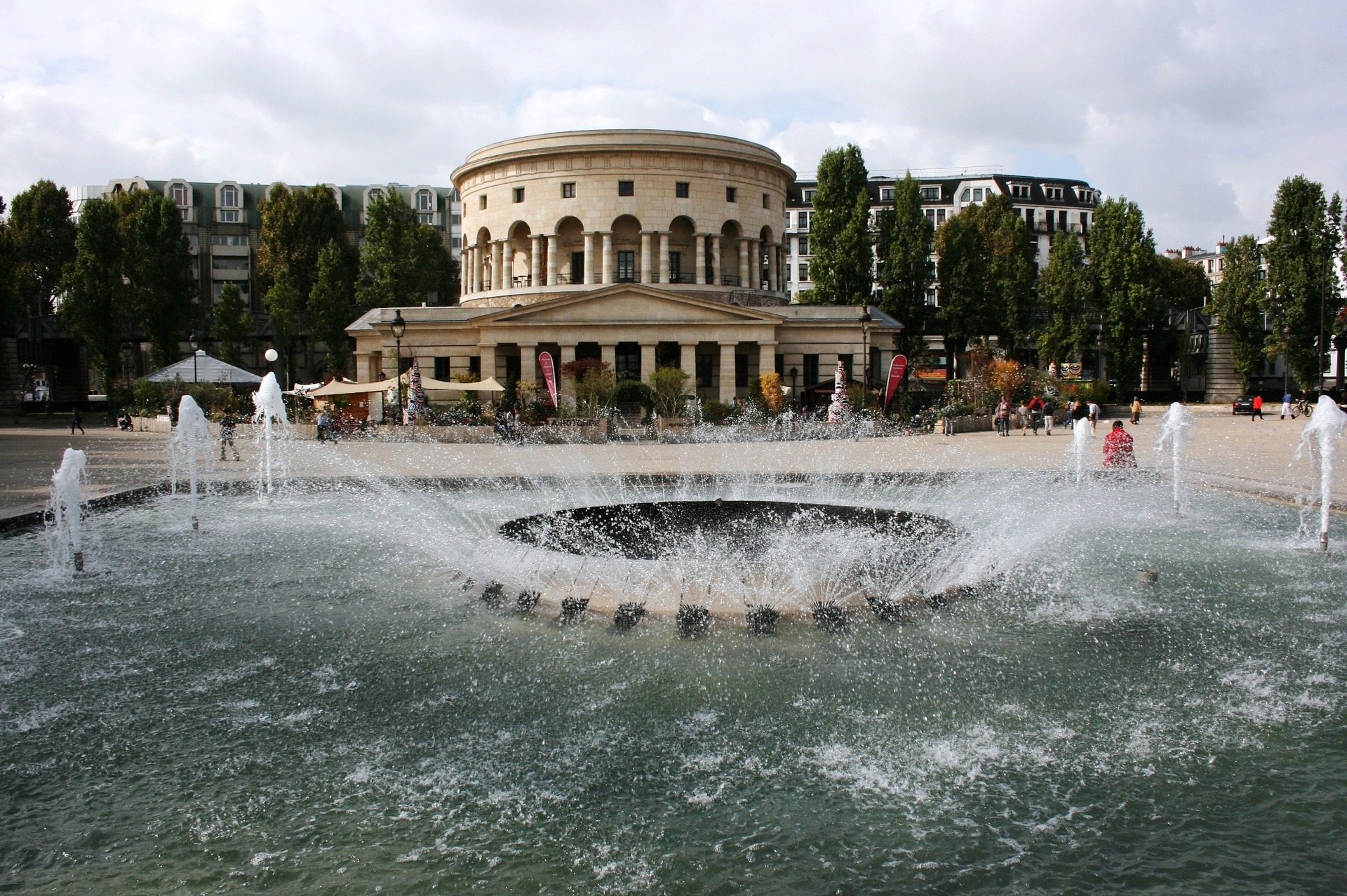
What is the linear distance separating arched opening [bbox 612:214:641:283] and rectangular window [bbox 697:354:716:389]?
7961 mm

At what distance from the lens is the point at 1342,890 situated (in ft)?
15.3

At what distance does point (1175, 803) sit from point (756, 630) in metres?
3.68

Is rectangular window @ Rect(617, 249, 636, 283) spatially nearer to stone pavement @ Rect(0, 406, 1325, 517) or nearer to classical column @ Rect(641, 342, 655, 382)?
classical column @ Rect(641, 342, 655, 382)

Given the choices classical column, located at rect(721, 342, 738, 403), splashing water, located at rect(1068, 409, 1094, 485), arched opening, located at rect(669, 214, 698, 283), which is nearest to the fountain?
splashing water, located at rect(1068, 409, 1094, 485)

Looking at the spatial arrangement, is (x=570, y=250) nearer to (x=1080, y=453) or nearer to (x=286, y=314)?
(x=286, y=314)

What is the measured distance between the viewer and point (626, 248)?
55.8 metres

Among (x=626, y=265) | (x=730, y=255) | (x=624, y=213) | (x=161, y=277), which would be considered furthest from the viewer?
(x=161, y=277)

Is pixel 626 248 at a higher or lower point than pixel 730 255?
higher

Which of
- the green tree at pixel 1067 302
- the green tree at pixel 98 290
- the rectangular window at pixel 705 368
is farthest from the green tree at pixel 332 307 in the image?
the green tree at pixel 1067 302

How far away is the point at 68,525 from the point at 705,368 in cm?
3885

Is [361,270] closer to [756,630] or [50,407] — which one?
[50,407]

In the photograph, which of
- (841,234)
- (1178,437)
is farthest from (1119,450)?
(841,234)

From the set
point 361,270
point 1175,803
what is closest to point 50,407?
point 361,270

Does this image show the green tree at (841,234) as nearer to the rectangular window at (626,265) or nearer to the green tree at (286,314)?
the rectangular window at (626,265)
